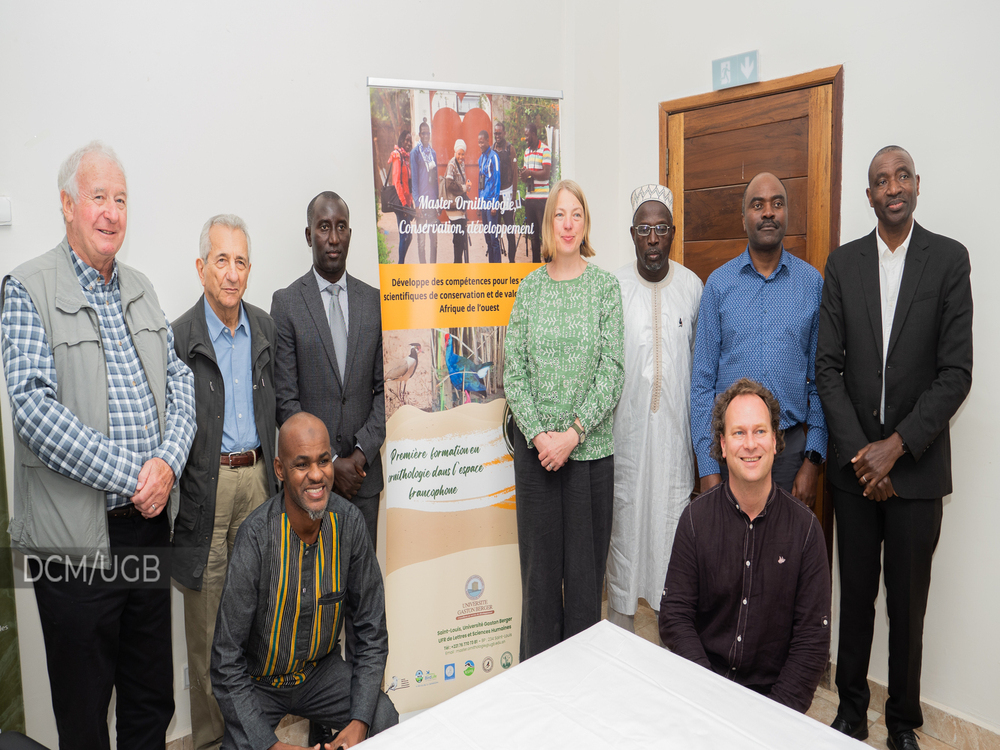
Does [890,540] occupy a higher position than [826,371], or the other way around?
[826,371]

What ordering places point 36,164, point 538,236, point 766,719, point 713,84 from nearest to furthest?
point 766,719 → point 36,164 → point 538,236 → point 713,84

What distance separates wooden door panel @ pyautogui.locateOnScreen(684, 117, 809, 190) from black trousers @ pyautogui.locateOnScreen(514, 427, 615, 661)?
169 cm

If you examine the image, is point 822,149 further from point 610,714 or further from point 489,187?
point 610,714

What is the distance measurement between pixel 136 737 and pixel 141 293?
4.70ft

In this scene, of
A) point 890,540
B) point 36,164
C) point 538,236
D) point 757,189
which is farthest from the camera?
point 538,236

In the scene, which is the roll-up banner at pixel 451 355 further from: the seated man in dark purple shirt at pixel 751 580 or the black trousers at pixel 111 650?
the seated man in dark purple shirt at pixel 751 580

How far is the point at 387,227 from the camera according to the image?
8.71 ft

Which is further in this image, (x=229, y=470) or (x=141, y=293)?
(x=229, y=470)

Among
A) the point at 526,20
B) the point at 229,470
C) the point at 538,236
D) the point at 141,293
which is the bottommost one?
the point at 229,470

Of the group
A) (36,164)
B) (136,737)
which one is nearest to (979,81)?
(36,164)

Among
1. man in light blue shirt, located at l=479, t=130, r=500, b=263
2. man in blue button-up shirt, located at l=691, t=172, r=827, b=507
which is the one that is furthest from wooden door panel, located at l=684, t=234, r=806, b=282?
man in light blue shirt, located at l=479, t=130, r=500, b=263

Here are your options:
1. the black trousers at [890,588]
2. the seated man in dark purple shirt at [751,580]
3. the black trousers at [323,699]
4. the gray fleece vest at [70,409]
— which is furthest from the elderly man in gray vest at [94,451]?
the black trousers at [890,588]

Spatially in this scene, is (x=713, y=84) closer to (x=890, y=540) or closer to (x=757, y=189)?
(x=757, y=189)

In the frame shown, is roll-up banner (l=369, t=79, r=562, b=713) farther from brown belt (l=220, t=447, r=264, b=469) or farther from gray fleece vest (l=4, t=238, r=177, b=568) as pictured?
gray fleece vest (l=4, t=238, r=177, b=568)
